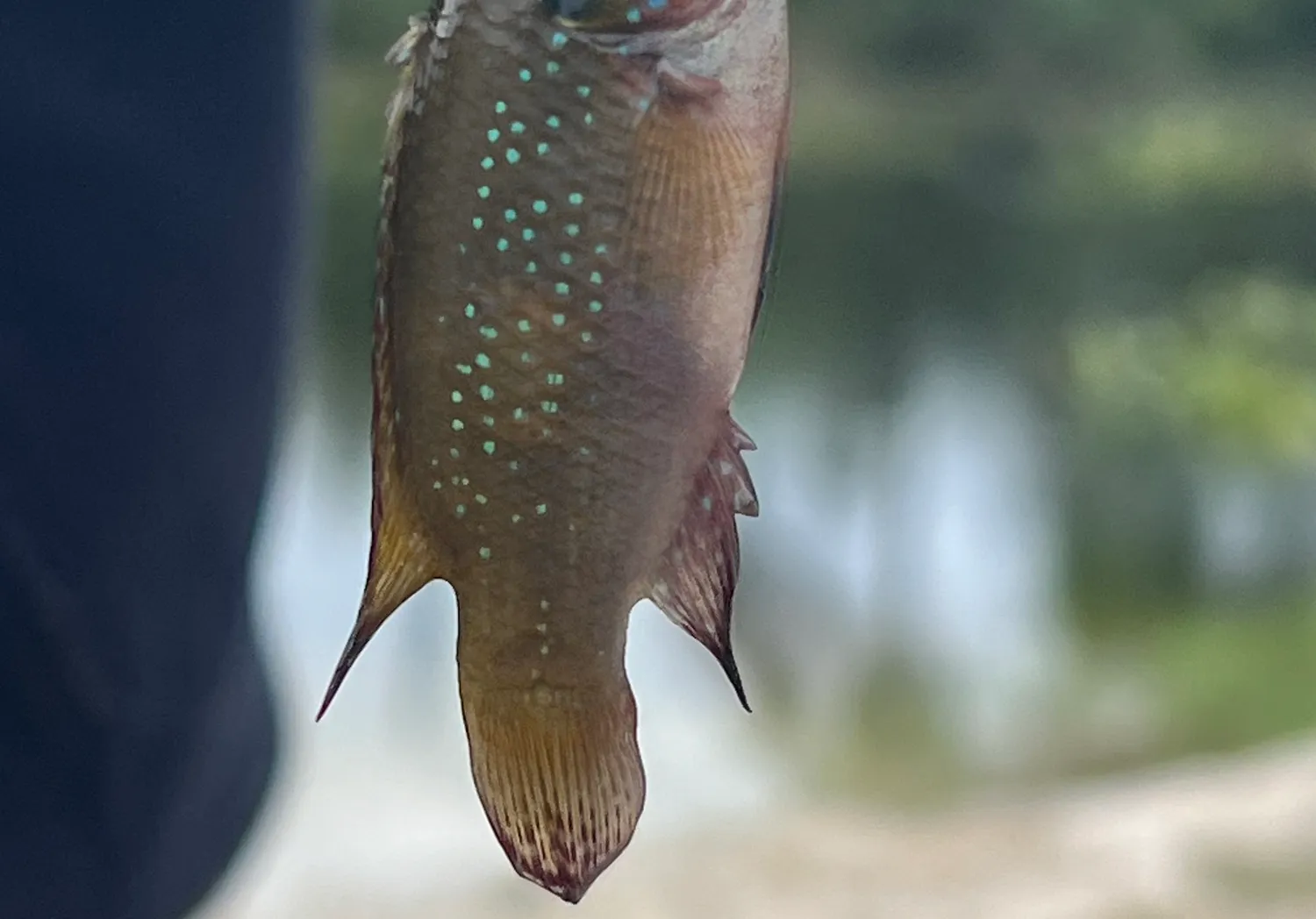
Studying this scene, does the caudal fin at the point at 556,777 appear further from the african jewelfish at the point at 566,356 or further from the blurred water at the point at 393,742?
the blurred water at the point at 393,742

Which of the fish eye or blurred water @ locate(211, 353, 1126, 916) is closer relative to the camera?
the fish eye

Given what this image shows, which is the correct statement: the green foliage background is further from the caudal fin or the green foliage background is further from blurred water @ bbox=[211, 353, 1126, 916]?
the caudal fin

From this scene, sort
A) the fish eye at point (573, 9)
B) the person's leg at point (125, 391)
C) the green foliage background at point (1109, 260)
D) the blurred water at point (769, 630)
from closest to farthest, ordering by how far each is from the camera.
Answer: the fish eye at point (573, 9), the person's leg at point (125, 391), the blurred water at point (769, 630), the green foliage background at point (1109, 260)

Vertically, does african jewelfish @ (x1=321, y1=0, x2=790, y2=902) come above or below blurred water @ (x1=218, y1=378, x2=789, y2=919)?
above

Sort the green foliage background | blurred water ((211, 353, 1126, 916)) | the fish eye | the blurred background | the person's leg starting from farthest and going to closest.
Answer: the green foliage background, the blurred background, blurred water ((211, 353, 1126, 916)), the person's leg, the fish eye

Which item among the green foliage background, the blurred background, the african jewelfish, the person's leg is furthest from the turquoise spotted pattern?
the green foliage background

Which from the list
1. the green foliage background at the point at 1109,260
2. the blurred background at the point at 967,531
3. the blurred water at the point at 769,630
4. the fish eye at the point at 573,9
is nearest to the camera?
the fish eye at the point at 573,9

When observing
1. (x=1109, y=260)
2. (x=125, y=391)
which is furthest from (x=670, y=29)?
(x=1109, y=260)

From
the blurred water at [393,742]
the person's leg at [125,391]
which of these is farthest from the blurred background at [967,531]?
the person's leg at [125,391]
